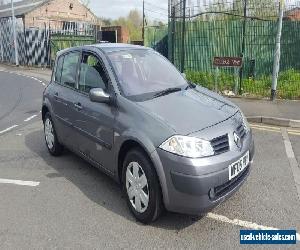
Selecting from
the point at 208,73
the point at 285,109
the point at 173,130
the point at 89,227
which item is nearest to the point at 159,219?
the point at 89,227

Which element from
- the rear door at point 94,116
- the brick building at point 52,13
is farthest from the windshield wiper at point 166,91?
the brick building at point 52,13

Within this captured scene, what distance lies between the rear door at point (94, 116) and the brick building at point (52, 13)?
100 feet

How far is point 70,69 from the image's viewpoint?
Result: 16.7ft

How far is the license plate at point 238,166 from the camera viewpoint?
3.36 m

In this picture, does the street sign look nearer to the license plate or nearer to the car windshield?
the car windshield

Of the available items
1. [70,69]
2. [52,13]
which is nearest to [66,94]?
[70,69]

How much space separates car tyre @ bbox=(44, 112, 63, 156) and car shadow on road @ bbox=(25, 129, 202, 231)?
10cm

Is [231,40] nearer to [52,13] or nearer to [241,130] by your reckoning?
[241,130]

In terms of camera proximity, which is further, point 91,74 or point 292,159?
point 292,159

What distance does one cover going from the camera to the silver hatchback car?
10.6 feet

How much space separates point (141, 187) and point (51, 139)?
8.62 ft

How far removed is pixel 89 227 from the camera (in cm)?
360

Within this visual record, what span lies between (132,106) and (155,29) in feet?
46.6

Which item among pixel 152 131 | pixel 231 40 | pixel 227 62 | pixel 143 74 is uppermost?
pixel 231 40
